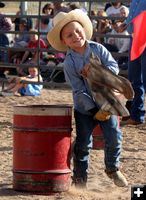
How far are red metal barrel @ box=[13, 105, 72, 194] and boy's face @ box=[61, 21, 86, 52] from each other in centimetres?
47

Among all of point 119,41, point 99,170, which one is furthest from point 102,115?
point 119,41

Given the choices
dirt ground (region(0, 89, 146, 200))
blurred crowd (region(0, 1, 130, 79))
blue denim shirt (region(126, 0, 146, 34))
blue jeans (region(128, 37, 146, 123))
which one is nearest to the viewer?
dirt ground (region(0, 89, 146, 200))

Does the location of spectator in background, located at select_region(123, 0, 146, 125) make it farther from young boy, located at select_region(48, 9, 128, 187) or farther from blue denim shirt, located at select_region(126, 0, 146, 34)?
young boy, located at select_region(48, 9, 128, 187)

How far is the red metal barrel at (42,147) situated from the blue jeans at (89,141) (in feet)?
0.32

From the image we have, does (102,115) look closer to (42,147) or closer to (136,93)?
(42,147)

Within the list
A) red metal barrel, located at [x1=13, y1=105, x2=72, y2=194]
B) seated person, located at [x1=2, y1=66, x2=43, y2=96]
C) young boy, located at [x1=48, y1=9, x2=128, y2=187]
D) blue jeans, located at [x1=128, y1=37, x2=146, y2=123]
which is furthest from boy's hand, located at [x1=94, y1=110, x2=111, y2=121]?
seated person, located at [x1=2, y1=66, x2=43, y2=96]

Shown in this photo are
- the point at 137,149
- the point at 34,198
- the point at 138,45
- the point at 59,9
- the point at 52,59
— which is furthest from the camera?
the point at 52,59

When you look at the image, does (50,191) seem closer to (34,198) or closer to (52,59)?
(34,198)

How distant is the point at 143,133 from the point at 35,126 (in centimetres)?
331

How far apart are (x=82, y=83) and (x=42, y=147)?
580 mm

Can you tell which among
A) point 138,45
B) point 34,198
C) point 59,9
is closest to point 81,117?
point 34,198

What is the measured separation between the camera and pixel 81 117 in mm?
5727

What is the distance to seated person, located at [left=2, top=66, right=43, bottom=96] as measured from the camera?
1210 centimetres

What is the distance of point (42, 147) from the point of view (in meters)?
5.57
